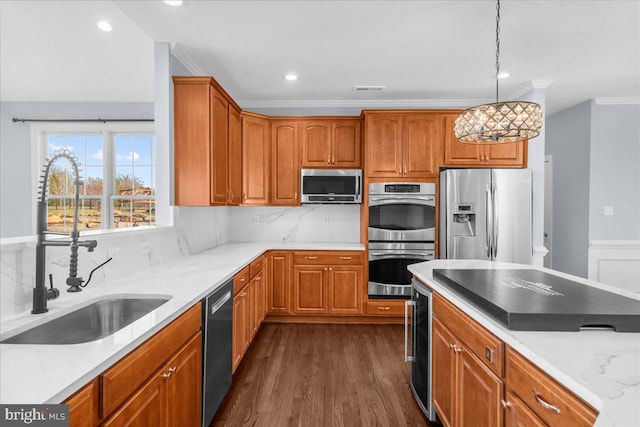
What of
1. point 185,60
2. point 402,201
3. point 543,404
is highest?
point 185,60

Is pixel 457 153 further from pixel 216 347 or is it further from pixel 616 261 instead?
pixel 216 347

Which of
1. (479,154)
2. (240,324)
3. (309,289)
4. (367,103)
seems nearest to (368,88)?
(367,103)

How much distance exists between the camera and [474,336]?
1.44 m

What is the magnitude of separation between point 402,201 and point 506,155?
130cm

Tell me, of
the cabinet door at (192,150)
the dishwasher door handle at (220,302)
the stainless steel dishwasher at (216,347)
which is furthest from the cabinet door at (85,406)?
the cabinet door at (192,150)

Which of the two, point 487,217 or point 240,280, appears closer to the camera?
point 240,280

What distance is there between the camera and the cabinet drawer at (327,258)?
3.84 m

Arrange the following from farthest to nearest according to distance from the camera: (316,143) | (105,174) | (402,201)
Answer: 1. (105,174)
2. (316,143)
3. (402,201)

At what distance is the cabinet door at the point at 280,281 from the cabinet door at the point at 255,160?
27.3 inches

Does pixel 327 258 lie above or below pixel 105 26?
below

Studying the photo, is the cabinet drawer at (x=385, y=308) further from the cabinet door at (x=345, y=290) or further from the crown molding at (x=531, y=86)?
the crown molding at (x=531, y=86)

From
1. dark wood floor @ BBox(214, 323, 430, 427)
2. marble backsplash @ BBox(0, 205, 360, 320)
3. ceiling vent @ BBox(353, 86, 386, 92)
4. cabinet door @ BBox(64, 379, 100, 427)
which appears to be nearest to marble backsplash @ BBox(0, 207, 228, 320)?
marble backsplash @ BBox(0, 205, 360, 320)

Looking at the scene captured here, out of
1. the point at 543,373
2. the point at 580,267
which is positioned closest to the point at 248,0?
the point at 543,373

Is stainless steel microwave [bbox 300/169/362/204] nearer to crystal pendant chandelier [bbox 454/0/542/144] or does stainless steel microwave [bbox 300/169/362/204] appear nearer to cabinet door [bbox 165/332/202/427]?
crystal pendant chandelier [bbox 454/0/542/144]
